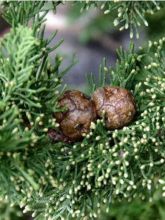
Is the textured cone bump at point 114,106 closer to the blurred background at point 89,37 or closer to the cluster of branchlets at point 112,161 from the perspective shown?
the cluster of branchlets at point 112,161

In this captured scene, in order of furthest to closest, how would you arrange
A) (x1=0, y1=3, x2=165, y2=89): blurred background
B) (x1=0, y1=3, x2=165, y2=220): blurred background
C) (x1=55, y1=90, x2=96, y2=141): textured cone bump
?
(x1=0, y1=3, x2=165, y2=89): blurred background, (x1=0, y1=3, x2=165, y2=220): blurred background, (x1=55, y1=90, x2=96, y2=141): textured cone bump

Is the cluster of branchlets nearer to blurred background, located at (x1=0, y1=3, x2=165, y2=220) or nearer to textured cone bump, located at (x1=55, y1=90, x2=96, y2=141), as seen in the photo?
textured cone bump, located at (x1=55, y1=90, x2=96, y2=141)

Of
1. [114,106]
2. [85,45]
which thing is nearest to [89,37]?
[85,45]

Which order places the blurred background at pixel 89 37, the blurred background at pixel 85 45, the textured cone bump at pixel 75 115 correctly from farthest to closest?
the blurred background at pixel 85 45
the blurred background at pixel 89 37
the textured cone bump at pixel 75 115

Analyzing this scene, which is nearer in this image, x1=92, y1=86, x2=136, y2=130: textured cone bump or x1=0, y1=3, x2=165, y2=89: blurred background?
x1=92, y1=86, x2=136, y2=130: textured cone bump

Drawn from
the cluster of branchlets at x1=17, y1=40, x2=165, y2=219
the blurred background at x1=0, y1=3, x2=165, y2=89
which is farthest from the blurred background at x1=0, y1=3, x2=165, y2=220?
the cluster of branchlets at x1=17, y1=40, x2=165, y2=219

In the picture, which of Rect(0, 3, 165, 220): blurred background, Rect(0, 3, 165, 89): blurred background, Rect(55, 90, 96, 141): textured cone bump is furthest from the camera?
Rect(0, 3, 165, 89): blurred background

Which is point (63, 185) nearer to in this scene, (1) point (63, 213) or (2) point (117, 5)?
(1) point (63, 213)

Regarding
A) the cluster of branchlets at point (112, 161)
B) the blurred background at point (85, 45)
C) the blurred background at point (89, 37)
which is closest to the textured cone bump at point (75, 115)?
the cluster of branchlets at point (112, 161)
